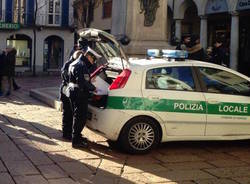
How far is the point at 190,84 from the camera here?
7.23 meters

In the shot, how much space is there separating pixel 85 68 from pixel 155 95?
3.67 feet

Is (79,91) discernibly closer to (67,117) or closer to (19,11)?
(67,117)

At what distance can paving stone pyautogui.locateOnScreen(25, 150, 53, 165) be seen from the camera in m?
6.40

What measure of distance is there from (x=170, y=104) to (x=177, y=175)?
4.32 ft

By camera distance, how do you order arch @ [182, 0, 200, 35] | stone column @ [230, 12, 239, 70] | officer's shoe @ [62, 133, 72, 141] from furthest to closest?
arch @ [182, 0, 200, 35] → stone column @ [230, 12, 239, 70] → officer's shoe @ [62, 133, 72, 141]

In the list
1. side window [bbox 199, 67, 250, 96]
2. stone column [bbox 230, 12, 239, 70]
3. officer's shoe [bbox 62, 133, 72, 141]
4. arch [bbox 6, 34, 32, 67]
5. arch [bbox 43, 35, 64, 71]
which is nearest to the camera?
side window [bbox 199, 67, 250, 96]

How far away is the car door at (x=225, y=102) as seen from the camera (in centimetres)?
724

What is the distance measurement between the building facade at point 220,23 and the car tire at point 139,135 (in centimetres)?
1987

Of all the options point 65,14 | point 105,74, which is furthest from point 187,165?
point 65,14

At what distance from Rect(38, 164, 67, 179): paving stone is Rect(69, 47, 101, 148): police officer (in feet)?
3.37

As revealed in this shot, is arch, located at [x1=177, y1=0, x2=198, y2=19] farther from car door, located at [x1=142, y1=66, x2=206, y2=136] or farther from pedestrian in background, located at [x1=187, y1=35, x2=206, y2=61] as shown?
car door, located at [x1=142, y1=66, x2=206, y2=136]

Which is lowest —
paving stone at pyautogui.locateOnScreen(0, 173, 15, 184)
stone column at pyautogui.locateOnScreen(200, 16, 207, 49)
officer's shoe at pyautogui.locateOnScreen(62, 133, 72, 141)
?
paving stone at pyautogui.locateOnScreen(0, 173, 15, 184)

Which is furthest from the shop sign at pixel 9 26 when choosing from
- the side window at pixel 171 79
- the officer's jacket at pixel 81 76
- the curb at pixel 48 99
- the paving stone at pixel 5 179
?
the paving stone at pixel 5 179

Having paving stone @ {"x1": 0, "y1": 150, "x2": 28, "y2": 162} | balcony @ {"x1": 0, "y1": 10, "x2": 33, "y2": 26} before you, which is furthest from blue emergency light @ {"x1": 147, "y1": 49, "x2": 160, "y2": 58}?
balcony @ {"x1": 0, "y1": 10, "x2": 33, "y2": 26}
